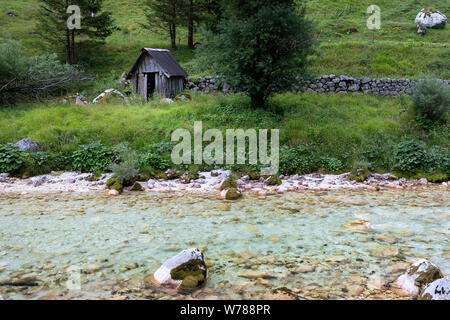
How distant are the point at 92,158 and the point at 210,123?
460cm

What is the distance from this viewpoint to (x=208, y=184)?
1037cm

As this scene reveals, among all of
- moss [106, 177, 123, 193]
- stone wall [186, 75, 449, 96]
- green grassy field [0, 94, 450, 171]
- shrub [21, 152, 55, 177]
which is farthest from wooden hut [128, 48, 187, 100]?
moss [106, 177, 123, 193]

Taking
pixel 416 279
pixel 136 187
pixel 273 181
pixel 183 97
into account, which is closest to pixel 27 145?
pixel 136 187

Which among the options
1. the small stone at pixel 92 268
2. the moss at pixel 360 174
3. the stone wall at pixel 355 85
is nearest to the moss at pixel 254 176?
the moss at pixel 360 174

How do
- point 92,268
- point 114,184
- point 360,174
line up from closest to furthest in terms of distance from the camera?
point 92,268
point 114,184
point 360,174

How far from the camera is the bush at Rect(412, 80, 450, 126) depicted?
1340cm

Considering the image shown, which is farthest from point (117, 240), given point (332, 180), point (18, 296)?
point (332, 180)

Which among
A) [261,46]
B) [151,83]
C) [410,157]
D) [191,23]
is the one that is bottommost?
[410,157]

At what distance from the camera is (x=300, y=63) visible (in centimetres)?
1436

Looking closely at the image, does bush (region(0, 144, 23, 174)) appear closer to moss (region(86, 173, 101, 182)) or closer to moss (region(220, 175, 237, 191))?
moss (region(86, 173, 101, 182))

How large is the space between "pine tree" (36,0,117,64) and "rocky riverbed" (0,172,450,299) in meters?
16.9

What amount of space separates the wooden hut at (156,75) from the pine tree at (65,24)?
7.18m

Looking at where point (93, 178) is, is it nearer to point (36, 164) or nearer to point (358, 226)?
point (36, 164)

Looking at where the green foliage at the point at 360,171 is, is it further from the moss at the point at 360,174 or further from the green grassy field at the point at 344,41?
the green grassy field at the point at 344,41
